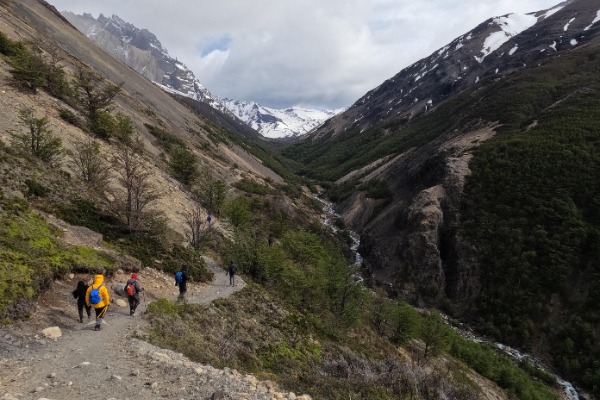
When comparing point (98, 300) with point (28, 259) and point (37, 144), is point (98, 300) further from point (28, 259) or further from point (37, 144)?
point (37, 144)

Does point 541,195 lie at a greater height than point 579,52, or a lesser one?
lesser

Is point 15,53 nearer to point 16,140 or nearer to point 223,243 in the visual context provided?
point 16,140

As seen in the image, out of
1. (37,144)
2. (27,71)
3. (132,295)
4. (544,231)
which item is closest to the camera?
(132,295)

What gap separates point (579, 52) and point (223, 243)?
127756mm

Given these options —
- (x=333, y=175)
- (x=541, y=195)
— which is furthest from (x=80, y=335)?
(x=333, y=175)

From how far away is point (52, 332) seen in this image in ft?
35.4

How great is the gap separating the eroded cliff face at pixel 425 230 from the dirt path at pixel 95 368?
152 ft

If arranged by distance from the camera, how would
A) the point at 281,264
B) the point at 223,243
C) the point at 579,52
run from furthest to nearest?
the point at 579,52
the point at 223,243
the point at 281,264

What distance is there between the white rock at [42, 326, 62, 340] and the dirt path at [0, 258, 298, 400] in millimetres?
122

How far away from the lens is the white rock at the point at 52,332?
10.6 metres

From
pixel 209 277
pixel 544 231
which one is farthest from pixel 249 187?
pixel 544 231

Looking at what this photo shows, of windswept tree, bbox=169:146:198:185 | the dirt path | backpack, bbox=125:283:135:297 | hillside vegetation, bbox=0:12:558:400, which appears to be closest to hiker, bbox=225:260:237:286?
hillside vegetation, bbox=0:12:558:400

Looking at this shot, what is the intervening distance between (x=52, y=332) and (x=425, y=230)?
177ft

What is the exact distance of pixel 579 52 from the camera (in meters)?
110
